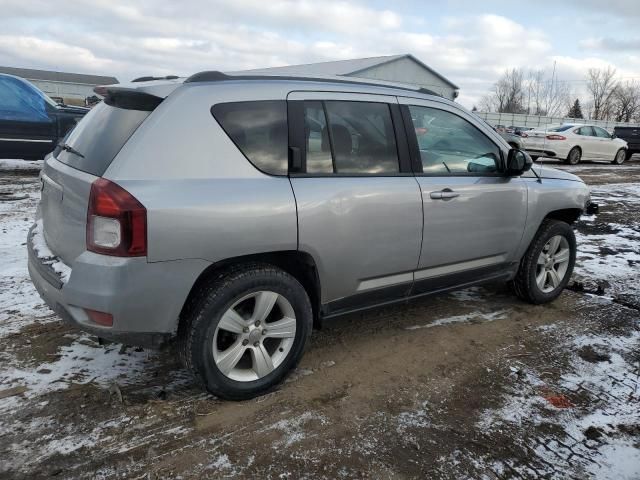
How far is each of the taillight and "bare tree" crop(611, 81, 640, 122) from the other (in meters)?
89.3

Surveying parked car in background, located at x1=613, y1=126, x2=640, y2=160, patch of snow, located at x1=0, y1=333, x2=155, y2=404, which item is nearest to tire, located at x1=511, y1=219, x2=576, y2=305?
patch of snow, located at x1=0, y1=333, x2=155, y2=404

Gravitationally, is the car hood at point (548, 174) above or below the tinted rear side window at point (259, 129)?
below

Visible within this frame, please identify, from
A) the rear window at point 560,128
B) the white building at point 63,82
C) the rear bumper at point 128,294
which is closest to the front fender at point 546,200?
the rear bumper at point 128,294

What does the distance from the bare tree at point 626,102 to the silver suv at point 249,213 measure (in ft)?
287

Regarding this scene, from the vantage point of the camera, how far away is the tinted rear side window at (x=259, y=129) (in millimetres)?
2779

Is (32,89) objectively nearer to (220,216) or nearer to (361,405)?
(220,216)

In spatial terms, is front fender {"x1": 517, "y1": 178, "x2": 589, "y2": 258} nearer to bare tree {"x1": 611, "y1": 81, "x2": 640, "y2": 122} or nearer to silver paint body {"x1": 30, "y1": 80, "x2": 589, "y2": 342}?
silver paint body {"x1": 30, "y1": 80, "x2": 589, "y2": 342}

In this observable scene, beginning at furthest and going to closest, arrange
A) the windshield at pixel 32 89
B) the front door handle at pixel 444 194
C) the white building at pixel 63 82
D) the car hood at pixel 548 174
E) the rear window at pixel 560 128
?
the white building at pixel 63 82
the rear window at pixel 560 128
the windshield at pixel 32 89
the car hood at pixel 548 174
the front door handle at pixel 444 194

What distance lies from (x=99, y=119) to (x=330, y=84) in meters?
1.46

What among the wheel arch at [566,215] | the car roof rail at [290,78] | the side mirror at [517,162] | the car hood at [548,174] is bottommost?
the wheel arch at [566,215]

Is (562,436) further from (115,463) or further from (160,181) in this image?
(160,181)

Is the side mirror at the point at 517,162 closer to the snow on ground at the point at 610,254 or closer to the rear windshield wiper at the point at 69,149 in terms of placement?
the snow on ground at the point at 610,254

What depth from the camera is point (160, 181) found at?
2.52 metres

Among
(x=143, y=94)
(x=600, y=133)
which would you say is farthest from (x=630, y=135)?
(x=143, y=94)
